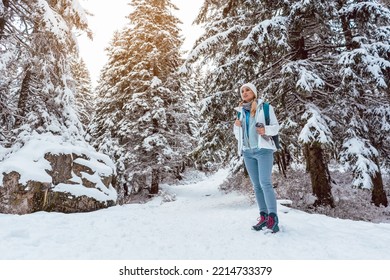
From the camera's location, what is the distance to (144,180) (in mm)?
16047

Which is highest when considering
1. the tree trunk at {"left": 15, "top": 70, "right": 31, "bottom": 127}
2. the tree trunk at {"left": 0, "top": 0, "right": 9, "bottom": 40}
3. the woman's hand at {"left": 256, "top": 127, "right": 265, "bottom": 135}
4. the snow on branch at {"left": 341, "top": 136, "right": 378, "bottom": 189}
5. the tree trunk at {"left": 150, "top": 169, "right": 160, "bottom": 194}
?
the tree trunk at {"left": 0, "top": 0, "right": 9, "bottom": 40}

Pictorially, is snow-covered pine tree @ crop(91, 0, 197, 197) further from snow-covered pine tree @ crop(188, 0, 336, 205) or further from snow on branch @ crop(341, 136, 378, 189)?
snow on branch @ crop(341, 136, 378, 189)

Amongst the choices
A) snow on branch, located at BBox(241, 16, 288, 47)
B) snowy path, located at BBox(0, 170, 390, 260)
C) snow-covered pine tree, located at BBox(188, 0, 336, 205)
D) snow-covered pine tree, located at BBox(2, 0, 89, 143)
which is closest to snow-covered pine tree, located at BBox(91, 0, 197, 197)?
snow-covered pine tree, located at BBox(2, 0, 89, 143)

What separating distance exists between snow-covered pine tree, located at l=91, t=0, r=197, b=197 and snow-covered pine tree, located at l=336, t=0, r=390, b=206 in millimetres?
9240

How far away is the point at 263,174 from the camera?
13.5 feet

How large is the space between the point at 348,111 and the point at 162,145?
31.9 ft

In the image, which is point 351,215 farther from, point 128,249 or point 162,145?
point 162,145

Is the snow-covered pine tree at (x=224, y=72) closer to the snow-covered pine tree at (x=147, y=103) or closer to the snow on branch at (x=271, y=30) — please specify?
the snow on branch at (x=271, y=30)

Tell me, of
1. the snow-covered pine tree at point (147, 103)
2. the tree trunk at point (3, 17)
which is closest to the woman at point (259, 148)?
the tree trunk at point (3, 17)

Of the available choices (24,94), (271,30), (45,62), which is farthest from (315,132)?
(24,94)

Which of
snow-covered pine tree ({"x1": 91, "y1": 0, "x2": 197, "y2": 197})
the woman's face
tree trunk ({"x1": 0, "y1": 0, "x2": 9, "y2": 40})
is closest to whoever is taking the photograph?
the woman's face

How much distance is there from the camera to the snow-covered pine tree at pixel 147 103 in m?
15.3

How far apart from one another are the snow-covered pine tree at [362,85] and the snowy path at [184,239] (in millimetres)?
2886

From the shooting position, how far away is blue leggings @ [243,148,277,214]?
4.09m
